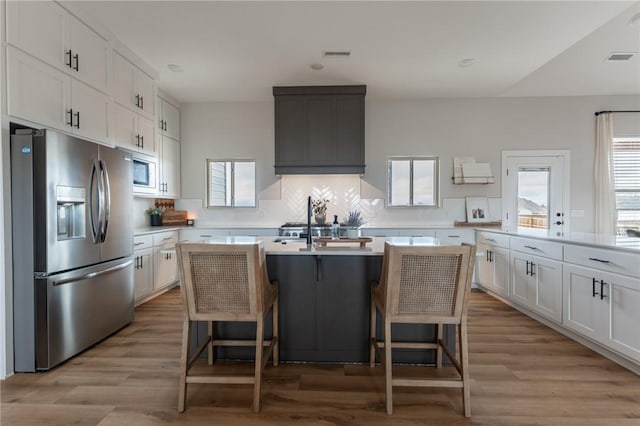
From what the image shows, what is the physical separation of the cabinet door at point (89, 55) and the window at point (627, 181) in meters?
6.79

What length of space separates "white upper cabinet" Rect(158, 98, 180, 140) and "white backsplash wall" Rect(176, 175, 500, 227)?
108 centimetres

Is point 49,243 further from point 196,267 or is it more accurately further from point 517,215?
point 517,215

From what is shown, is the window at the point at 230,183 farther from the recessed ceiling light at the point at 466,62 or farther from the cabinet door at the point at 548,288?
the cabinet door at the point at 548,288

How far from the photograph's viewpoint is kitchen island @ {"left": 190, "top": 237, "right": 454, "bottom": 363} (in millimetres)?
2344

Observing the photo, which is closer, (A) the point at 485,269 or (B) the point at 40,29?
(B) the point at 40,29

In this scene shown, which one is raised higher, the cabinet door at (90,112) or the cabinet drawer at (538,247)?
the cabinet door at (90,112)

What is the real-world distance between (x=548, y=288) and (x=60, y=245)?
13.5 ft

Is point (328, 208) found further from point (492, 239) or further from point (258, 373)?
point (258, 373)

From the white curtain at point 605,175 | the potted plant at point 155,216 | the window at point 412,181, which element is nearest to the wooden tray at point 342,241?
the window at point 412,181

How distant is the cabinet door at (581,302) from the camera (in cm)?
246

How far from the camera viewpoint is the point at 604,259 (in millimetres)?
2357

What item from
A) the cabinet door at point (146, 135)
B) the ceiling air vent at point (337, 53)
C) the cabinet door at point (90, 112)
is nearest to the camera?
the cabinet door at point (90, 112)

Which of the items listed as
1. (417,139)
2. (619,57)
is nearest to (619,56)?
(619,57)

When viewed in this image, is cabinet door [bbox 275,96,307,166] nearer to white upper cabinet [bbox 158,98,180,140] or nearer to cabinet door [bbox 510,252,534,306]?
white upper cabinet [bbox 158,98,180,140]
